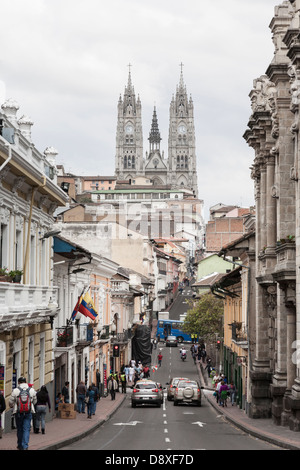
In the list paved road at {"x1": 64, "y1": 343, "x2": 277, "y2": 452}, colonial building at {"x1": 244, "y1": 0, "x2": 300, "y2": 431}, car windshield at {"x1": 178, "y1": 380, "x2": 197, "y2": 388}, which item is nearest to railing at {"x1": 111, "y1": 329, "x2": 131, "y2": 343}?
paved road at {"x1": 64, "y1": 343, "x2": 277, "y2": 452}

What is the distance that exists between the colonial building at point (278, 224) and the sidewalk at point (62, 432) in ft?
21.4

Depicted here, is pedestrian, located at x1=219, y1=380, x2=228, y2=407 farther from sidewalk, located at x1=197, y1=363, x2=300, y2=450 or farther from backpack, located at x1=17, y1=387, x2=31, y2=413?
backpack, located at x1=17, y1=387, x2=31, y2=413

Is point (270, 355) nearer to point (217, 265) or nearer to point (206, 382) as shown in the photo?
point (206, 382)

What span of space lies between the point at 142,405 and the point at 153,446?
2270 centimetres

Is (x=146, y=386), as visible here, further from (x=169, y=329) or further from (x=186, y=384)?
(x=169, y=329)

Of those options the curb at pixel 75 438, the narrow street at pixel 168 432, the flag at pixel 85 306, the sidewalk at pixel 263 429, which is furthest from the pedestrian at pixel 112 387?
the flag at pixel 85 306

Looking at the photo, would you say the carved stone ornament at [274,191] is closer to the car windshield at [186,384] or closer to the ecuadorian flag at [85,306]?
the ecuadorian flag at [85,306]

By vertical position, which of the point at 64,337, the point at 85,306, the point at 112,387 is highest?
the point at 85,306

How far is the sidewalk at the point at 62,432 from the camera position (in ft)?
71.3

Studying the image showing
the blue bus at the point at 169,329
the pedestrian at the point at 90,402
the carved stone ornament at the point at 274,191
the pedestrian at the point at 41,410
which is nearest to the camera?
the pedestrian at the point at 41,410

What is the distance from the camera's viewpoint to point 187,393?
44.4 metres

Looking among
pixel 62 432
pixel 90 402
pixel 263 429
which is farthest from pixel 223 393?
pixel 62 432

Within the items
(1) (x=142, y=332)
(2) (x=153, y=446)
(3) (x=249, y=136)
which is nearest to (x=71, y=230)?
(1) (x=142, y=332)

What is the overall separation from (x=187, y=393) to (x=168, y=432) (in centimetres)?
1616
